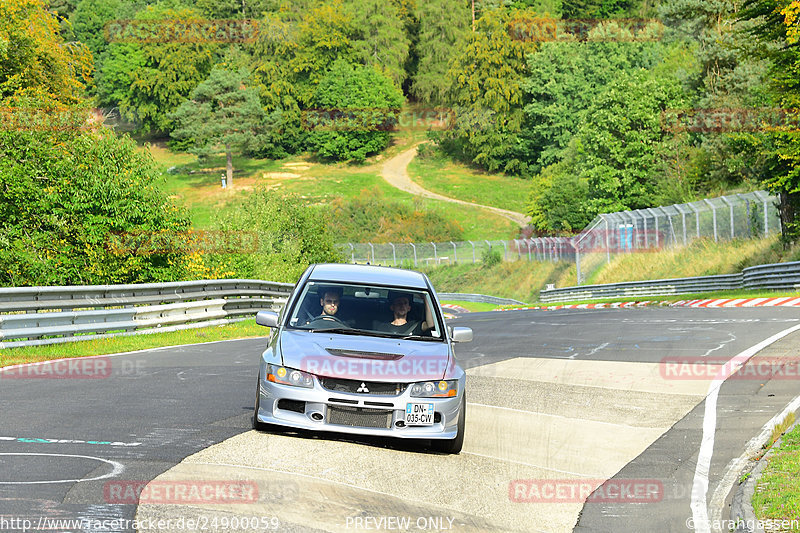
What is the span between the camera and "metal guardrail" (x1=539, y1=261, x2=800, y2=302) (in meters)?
32.3

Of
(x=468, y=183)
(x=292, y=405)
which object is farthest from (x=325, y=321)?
(x=468, y=183)

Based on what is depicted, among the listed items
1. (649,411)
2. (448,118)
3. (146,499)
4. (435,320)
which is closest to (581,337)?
(649,411)

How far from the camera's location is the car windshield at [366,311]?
9.45m

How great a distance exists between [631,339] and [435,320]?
10.8 m

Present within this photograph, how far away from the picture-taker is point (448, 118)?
4646 inches

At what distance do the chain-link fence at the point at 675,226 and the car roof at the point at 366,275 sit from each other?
98.5ft

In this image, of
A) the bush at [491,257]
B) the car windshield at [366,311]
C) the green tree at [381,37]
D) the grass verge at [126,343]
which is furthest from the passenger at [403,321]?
the green tree at [381,37]

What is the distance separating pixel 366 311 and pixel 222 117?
111448mm

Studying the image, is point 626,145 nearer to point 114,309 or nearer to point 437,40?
point 114,309

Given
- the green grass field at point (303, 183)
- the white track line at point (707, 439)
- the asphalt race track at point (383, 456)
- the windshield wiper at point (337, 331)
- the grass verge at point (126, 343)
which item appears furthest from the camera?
the green grass field at point (303, 183)

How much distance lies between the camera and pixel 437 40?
130 m

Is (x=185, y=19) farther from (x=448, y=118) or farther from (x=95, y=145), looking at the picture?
(x=95, y=145)

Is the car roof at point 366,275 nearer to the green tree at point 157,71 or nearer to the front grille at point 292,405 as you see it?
the front grille at point 292,405

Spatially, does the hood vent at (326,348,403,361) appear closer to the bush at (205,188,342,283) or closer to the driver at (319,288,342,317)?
the driver at (319,288,342,317)
